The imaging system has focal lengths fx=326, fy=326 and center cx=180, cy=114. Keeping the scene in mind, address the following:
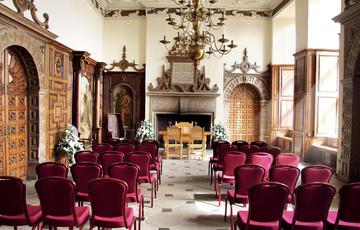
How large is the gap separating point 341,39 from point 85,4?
8.14 metres

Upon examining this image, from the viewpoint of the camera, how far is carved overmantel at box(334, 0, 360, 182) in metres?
7.29

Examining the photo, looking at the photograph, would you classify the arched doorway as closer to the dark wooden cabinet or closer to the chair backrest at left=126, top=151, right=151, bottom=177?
the chair backrest at left=126, top=151, right=151, bottom=177

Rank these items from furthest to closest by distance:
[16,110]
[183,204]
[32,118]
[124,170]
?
1. [32,118]
2. [16,110]
3. [183,204]
4. [124,170]

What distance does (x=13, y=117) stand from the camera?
6715 mm

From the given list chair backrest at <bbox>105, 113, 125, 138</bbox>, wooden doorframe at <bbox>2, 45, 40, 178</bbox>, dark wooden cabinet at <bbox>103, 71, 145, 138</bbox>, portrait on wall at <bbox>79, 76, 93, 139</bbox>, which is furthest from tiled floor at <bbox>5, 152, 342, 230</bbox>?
dark wooden cabinet at <bbox>103, 71, 145, 138</bbox>

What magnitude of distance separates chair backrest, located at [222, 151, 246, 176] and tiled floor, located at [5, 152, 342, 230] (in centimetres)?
60

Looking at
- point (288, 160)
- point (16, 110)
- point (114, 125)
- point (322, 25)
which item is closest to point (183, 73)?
point (114, 125)

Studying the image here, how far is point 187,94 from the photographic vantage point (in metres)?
13.7

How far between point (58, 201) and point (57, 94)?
5712mm

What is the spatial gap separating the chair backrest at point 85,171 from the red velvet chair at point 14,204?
90 cm

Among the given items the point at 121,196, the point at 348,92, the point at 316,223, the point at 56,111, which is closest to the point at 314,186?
the point at 316,223

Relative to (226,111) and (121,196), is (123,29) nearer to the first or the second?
(226,111)

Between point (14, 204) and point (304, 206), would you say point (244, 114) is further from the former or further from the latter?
point (14, 204)

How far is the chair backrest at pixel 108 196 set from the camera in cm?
329
